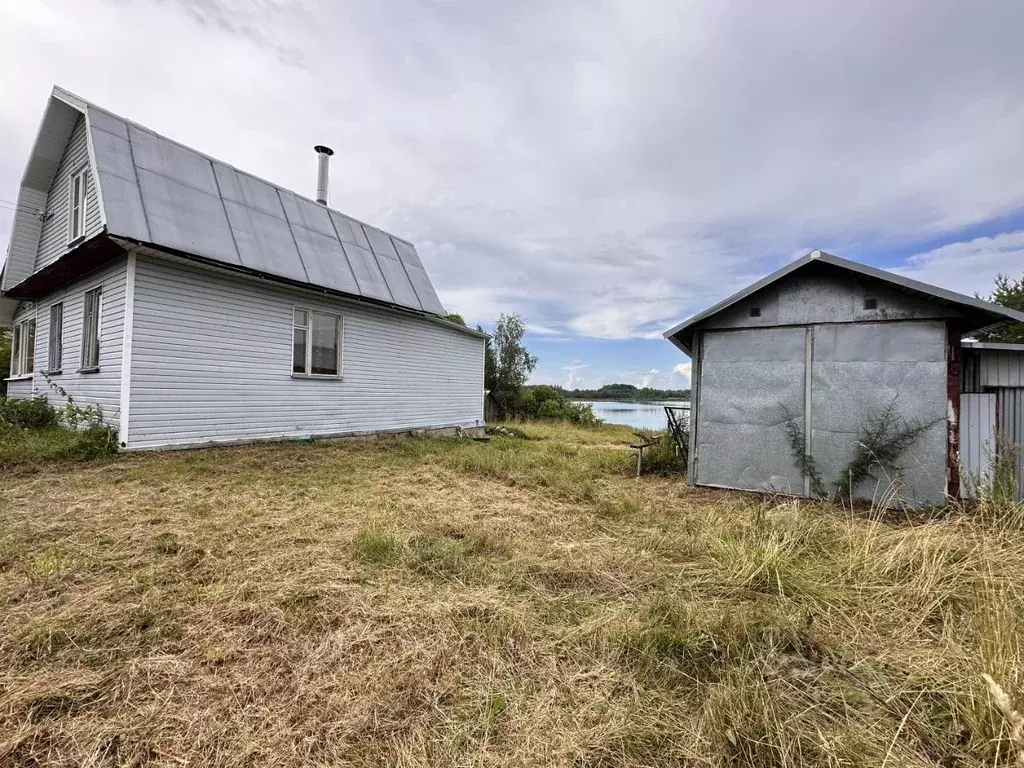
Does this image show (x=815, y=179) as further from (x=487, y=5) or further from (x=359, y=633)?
(x=359, y=633)

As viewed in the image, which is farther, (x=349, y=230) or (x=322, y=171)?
(x=322, y=171)

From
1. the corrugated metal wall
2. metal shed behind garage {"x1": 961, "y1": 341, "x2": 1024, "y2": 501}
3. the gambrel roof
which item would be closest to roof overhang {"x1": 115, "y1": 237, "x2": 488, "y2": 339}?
the gambrel roof

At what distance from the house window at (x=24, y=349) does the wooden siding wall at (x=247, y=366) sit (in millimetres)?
6793

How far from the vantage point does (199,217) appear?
836 cm

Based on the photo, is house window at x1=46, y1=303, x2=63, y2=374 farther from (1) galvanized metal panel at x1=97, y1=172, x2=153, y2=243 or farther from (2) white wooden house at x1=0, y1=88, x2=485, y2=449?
(1) galvanized metal panel at x1=97, y1=172, x2=153, y2=243

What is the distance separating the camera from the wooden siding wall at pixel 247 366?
7.67 m

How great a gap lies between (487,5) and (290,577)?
9644mm

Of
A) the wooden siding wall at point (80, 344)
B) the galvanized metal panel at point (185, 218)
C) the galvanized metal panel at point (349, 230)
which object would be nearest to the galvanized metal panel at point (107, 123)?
the galvanized metal panel at point (185, 218)

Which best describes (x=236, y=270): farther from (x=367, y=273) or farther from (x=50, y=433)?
(x=50, y=433)

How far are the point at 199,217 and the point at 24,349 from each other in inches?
356

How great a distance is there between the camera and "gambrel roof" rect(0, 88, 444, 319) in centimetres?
749

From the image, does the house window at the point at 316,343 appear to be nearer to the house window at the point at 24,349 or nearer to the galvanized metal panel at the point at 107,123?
the galvanized metal panel at the point at 107,123

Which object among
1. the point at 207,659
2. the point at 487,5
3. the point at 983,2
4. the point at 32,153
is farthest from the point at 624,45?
the point at 32,153

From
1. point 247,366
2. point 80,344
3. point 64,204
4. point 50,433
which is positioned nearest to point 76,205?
point 64,204
